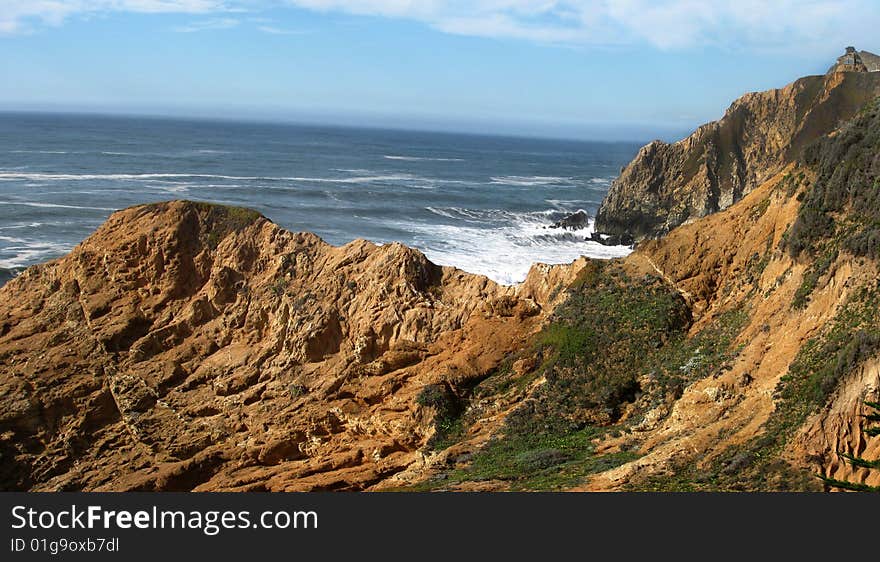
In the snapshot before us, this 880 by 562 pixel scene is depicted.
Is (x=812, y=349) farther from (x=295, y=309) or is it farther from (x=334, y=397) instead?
(x=295, y=309)

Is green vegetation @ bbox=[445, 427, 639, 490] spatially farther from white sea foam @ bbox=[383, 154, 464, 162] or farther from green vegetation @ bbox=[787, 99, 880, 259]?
white sea foam @ bbox=[383, 154, 464, 162]

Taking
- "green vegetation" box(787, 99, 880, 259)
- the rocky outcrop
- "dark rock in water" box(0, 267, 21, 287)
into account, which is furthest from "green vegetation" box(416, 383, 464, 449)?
the rocky outcrop

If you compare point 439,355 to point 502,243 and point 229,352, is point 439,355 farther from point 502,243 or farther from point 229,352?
point 502,243

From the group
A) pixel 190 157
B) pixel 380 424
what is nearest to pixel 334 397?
pixel 380 424

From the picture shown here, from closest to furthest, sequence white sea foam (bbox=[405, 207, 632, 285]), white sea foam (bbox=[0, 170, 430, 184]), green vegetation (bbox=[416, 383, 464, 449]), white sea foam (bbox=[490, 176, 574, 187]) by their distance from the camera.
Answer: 1. green vegetation (bbox=[416, 383, 464, 449])
2. white sea foam (bbox=[405, 207, 632, 285])
3. white sea foam (bbox=[0, 170, 430, 184])
4. white sea foam (bbox=[490, 176, 574, 187])

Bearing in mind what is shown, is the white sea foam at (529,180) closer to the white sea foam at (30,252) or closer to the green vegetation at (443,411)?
the white sea foam at (30,252)

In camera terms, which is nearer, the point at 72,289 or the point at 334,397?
the point at 334,397

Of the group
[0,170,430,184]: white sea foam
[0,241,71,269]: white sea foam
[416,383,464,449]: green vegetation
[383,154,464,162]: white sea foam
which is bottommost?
[0,241,71,269]: white sea foam

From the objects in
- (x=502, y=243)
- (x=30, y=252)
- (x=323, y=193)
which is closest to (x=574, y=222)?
(x=502, y=243)
